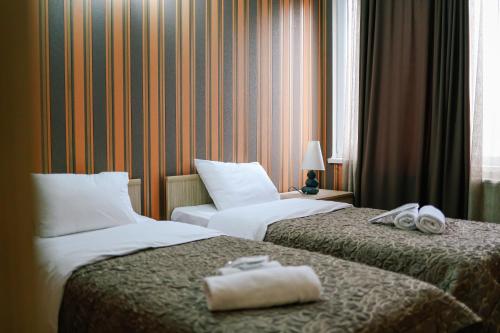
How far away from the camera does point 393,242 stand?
2326 millimetres

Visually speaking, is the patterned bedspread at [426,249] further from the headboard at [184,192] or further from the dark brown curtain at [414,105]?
the dark brown curtain at [414,105]

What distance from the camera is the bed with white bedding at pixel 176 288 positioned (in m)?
1.41

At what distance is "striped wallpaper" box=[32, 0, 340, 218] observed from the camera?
289 cm

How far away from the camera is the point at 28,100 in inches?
14.1

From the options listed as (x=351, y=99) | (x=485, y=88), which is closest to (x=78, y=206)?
(x=351, y=99)

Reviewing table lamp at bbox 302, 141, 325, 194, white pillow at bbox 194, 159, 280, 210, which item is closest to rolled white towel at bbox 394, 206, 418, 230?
white pillow at bbox 194, 159, 280, 210

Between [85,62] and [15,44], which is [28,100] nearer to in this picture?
[15,44]

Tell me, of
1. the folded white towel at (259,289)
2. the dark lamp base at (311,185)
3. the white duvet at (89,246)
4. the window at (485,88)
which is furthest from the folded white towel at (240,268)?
the window at (485,88)

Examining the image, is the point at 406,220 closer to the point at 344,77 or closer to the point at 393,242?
the point at 393,242

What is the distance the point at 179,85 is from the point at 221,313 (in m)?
2.41

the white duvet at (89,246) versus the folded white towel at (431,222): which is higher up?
the folded white towel at (431,222)

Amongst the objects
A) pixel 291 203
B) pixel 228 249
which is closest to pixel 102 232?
pixel 228 249

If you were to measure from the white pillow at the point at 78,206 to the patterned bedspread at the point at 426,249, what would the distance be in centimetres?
94

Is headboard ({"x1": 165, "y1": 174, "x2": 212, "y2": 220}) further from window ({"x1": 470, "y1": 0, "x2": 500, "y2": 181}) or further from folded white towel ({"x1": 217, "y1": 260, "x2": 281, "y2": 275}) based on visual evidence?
window ({"x1": 470, "y1": 0, "x2": 500, "y2": 181})
